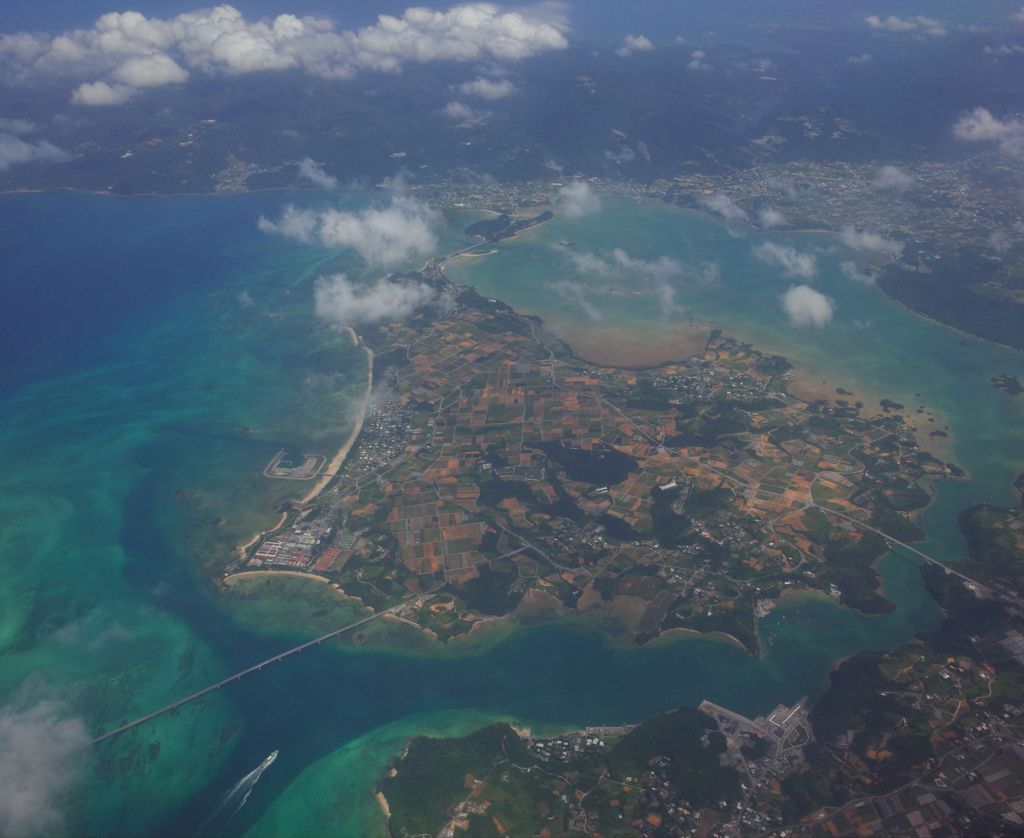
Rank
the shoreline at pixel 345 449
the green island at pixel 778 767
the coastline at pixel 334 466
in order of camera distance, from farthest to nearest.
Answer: the shoreline at pixel 345 449 < the coastline at pixel 334 466 < the green island at pixel 778 767

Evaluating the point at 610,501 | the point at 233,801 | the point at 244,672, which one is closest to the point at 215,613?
the point at 244,672

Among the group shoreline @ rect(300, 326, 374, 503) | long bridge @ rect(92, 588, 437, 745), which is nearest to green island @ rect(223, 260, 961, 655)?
shoreline @ rect(300, 326, 374, 503)

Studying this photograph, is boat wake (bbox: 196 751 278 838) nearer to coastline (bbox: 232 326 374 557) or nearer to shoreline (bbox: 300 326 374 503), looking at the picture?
coastline (bbox: 232 326 374 557)

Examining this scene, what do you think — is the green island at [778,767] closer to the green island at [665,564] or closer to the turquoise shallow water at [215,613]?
the green island at [665,564]

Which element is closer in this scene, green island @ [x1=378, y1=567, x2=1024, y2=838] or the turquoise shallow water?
green island @ [x1=378, y1=567, x2=1024, y2=838]

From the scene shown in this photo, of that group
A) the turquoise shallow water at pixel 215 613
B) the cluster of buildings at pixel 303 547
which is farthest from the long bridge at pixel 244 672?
the cluster of buildings at pixel 303 547

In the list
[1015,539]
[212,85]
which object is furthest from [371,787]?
[212,85]
